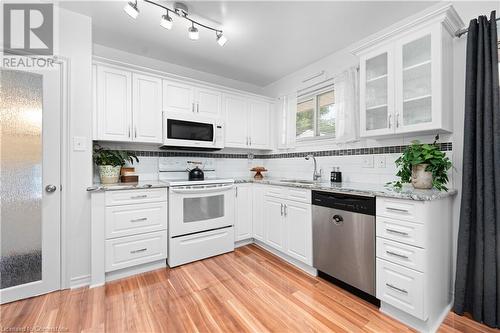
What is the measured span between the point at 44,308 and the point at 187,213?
1330 mm

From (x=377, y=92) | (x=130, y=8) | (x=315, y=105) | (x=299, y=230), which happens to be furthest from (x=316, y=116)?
(x=130, y=8)

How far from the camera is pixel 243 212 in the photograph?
2.97 meters

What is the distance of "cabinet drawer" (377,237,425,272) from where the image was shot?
1452mm

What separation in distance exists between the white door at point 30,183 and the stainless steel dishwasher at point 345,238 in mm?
2431

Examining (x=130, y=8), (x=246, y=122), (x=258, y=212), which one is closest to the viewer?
(x=130, y=8)

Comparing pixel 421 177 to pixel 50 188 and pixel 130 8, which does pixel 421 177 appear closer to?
pixel 130 8

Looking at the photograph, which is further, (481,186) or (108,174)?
(108,174)

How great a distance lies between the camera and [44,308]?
170 centimetres

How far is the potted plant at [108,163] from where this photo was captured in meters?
2.35

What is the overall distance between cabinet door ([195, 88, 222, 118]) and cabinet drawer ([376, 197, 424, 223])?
90.1 inches

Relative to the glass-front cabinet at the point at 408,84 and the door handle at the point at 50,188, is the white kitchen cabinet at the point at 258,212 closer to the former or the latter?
the glass-front cabinet at the point at 408,84

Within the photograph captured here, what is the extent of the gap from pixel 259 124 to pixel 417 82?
2138mm

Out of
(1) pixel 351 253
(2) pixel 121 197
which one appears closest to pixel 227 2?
(2) pixel 121 197

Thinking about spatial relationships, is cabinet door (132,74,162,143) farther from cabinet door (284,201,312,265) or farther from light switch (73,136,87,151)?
cabinet door (284,201,312,265)
